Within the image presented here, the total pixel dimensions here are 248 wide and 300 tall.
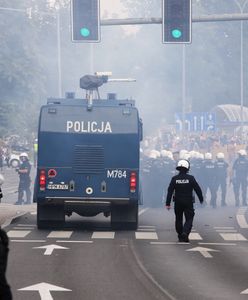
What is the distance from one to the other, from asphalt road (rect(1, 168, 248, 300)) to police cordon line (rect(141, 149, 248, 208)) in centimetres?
831

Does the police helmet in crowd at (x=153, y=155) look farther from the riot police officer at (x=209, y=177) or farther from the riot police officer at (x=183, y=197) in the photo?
the riot police officer at (x=183, y=197)

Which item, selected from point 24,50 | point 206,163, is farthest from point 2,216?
point 24,50

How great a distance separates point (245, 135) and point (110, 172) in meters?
43.7

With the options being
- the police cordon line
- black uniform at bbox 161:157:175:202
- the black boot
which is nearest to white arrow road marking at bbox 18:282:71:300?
the black boot

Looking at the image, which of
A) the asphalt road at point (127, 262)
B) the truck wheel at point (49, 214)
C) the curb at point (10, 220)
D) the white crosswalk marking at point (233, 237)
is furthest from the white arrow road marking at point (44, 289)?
the curb at point (10, 220)

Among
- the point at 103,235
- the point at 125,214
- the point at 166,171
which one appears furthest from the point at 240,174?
the point at 103,235

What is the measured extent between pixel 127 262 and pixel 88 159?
6926 mm

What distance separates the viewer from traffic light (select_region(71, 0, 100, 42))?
87.3 feet

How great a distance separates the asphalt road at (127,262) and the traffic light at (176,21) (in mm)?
4486

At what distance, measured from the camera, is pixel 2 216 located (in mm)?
29000

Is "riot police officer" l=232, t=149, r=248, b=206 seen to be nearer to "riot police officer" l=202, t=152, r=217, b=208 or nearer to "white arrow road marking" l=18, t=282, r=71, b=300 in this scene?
"riot police officer" l=202, t=152, r=217, b=208

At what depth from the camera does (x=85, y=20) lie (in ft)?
87.6

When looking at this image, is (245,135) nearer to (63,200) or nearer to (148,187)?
(148,187)

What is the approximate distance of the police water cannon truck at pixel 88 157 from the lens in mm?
24953
